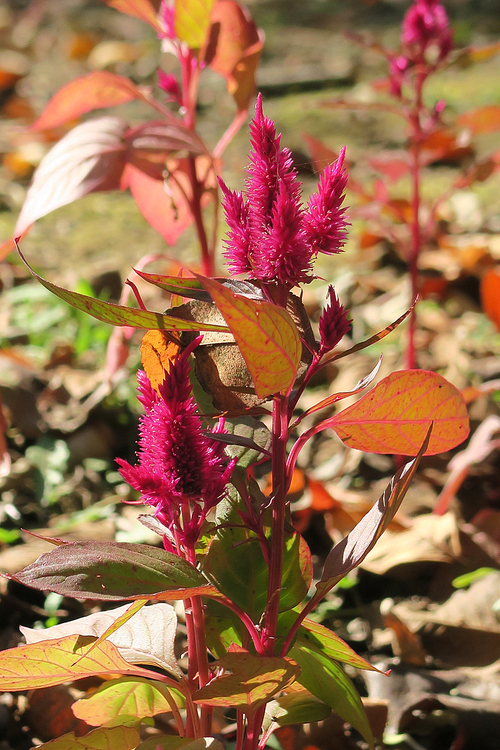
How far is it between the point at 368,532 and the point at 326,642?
19cm

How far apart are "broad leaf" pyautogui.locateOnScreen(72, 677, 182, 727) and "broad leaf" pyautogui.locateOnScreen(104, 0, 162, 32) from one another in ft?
3.73

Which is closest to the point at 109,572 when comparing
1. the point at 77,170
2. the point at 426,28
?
the point at 77,170

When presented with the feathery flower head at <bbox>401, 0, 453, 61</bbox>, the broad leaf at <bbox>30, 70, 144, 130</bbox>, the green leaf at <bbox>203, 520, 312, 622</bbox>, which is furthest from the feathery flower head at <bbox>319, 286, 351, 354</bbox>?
the feathery flower head at <bbox>401, 0, 453, 61</bbox>

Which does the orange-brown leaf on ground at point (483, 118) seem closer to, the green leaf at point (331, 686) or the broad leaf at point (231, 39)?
the broad leaf at point (231, 39)

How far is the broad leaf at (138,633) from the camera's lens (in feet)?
2.53

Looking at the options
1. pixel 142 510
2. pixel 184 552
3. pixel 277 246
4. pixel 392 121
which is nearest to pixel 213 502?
pixel 184 552

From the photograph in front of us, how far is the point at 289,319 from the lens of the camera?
1.87 feet

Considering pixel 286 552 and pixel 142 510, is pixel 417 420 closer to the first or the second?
pixel 286 552

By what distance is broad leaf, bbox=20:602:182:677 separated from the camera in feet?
2.53

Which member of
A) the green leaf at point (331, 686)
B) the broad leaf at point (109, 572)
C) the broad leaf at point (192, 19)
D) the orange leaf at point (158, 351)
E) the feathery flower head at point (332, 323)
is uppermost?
the broad leaf at point (192, 19)

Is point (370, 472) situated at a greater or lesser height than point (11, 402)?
lesser

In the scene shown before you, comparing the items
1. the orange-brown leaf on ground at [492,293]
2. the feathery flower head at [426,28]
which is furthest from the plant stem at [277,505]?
the orange-brown leaf on ground at [492,293]

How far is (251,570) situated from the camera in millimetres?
776

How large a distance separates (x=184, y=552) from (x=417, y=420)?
0.27 meters
